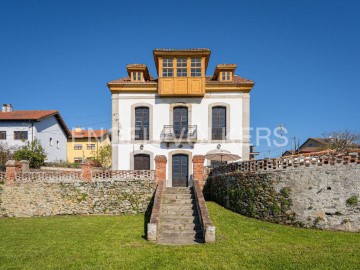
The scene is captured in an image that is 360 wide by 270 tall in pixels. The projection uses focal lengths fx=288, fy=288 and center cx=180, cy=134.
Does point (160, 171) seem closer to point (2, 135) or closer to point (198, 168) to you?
point (198, 168)

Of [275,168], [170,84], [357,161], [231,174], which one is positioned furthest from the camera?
[170,84]

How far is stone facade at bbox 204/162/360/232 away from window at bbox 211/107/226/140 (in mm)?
6284

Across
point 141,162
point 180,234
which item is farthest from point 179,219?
point 141,162

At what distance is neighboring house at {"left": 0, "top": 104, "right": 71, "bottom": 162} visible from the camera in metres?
29.1

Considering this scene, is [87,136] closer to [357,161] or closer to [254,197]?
[254,197]

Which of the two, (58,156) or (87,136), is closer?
(58,156)

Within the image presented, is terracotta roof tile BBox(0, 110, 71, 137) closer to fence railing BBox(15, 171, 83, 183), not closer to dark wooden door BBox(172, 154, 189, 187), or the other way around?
fence railing BBox(15, 171, 83, 183)

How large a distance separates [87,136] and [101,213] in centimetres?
Result: 3152

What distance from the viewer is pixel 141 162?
1756 centimetres

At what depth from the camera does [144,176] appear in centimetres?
1363

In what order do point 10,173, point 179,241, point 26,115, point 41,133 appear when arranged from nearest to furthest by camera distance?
point 179,241, point 10,173, point 41,133, point 26,115

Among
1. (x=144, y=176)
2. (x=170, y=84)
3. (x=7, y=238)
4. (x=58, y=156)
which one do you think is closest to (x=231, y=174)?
(x=144, y=176)

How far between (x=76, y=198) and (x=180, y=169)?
6.27m

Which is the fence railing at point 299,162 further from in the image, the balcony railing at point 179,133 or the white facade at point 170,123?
the balcony railing at point 179,133
